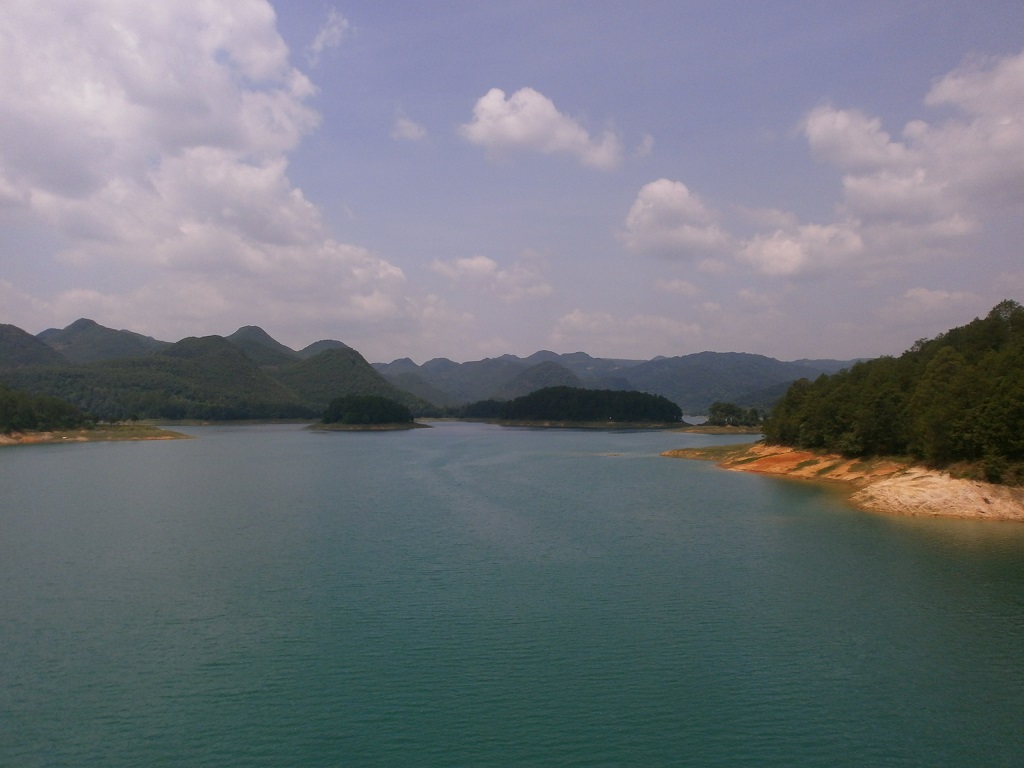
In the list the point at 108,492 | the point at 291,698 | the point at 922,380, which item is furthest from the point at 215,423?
the point at 291,698

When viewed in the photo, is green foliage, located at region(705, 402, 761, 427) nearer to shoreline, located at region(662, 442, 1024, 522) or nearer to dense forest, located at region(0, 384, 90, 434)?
shoreline, located at region(662, 442, 1024, 522)

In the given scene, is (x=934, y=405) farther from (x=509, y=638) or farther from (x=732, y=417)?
(x=732, y=417)

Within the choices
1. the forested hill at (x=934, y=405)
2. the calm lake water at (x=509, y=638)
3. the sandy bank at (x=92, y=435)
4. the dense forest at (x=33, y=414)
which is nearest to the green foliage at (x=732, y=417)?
the forested hill at (x=934, y=405)

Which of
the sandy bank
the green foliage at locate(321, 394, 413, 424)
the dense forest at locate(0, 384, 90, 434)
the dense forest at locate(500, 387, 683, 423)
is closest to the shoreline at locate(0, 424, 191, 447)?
the sandy bank

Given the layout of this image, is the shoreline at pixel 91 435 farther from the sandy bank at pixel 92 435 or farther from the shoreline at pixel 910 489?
the shoreline at pixel 910 489

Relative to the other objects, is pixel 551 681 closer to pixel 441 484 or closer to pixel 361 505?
pixel 361 505
